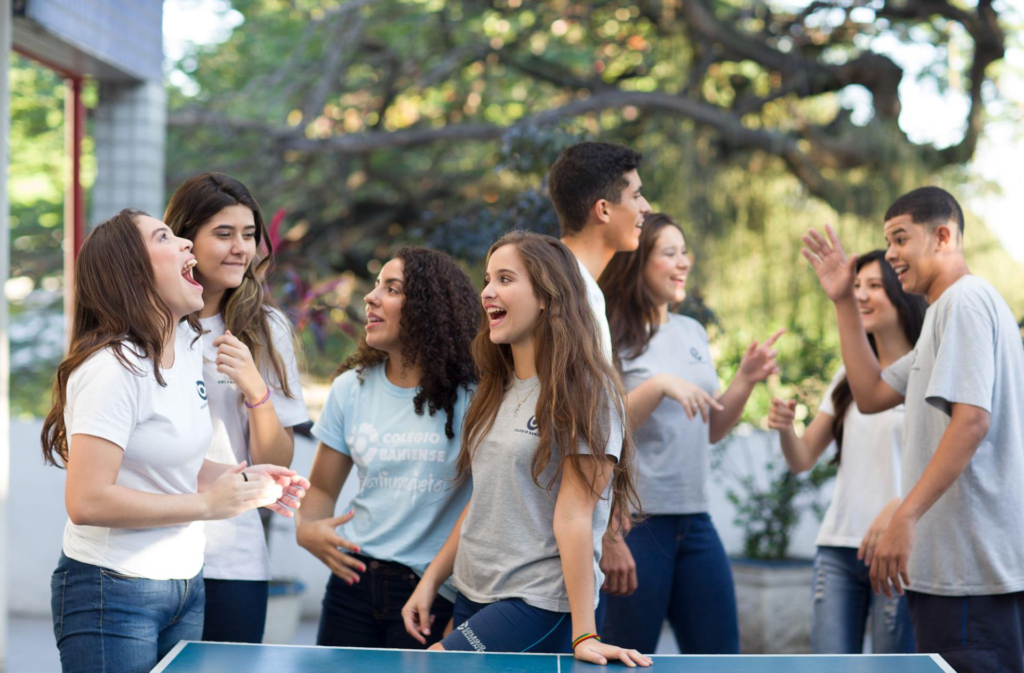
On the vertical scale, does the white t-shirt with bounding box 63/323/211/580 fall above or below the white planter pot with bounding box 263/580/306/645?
above

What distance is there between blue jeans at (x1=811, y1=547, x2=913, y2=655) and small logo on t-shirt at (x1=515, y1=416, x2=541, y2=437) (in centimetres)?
139

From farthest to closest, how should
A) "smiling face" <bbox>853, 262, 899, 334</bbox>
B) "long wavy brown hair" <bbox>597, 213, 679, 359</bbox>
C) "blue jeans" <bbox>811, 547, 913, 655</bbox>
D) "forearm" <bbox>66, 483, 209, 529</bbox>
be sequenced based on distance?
"smiling face" <bbox>853, 262, 899, 334</bbox> < "blue jeans" <bbox>811, 547, 913, 655</bbox> < "long wavy brown hair" <bbox>597, 213, 679, 359</bbox> < "forearm" <bbox>66, 483, 209, 529</bbox>

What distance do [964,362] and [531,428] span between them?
1.05m

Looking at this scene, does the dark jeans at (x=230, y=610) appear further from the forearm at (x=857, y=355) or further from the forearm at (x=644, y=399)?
the forearm at (x=857, y=355)

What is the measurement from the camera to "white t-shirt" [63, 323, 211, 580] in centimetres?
192

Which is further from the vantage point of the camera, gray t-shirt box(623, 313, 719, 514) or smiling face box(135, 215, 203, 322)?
gray t-shirt box(623, 313, 719, 514)

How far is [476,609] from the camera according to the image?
2.27m

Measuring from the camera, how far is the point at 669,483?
2922 mm

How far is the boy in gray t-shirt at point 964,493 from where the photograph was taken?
243 centimetres

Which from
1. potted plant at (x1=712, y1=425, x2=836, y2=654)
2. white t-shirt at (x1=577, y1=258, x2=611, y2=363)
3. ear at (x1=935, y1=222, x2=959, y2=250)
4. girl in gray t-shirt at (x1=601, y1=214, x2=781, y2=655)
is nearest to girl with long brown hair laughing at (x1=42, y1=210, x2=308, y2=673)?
white t-shirt at (x1=577, y1=258, x2=611, y2=363)

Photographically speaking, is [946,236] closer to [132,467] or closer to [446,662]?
[446,662]

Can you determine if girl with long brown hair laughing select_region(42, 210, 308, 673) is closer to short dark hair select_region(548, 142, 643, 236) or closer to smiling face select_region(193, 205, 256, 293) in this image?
smiling face select_region(193, 205, 256, 293)

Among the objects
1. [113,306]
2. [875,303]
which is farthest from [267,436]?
[875,303]

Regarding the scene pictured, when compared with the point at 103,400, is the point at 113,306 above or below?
above
